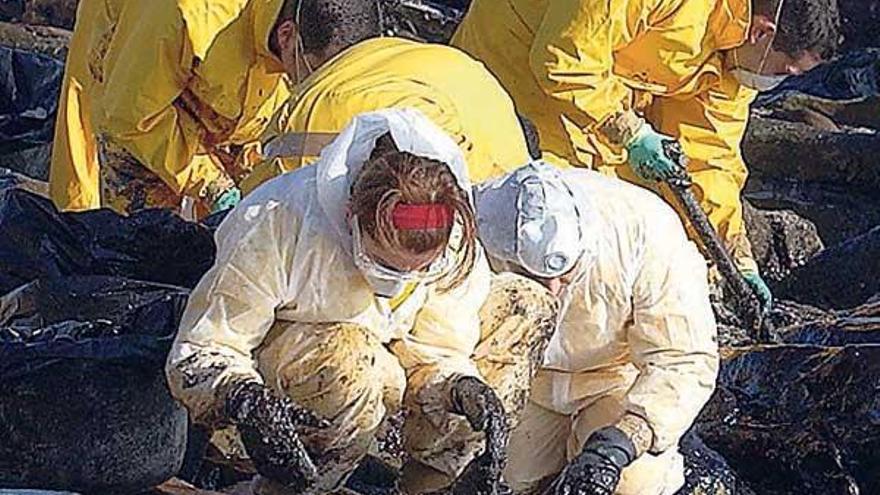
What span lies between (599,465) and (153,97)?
185 centimetres

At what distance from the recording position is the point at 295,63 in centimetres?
450

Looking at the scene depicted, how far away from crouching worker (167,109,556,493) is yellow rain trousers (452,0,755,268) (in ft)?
4.71

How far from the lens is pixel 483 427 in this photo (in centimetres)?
331

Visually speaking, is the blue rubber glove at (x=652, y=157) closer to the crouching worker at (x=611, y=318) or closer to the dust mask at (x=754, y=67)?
the dust mask at (x=754, y=67)

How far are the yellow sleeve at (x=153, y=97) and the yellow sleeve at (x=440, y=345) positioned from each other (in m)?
1.56

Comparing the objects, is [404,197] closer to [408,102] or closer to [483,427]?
[483,427]

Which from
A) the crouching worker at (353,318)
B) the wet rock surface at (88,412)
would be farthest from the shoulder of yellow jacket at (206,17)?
the crouching worker at (353,318)

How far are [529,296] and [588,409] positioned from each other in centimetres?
46

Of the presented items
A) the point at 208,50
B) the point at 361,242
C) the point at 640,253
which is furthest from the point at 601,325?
the point at 208,50

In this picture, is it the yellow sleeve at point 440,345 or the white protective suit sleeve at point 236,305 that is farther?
the yellow sleeve at point 440,345

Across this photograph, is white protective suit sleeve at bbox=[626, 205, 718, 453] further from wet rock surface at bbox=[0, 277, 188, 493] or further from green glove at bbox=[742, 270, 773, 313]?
green glove at bbox=[742, 270, 773, 313]

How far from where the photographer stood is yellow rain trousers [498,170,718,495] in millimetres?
3645

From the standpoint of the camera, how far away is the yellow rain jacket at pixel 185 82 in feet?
15.6

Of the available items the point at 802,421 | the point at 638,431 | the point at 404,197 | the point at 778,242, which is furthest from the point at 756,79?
the point at 404,197
